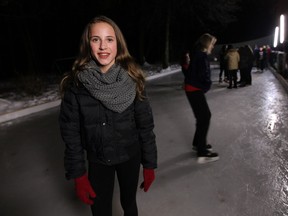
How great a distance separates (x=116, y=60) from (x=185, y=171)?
2214mm

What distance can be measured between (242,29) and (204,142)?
118ft

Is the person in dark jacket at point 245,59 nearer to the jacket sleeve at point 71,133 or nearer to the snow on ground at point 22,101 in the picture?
the snow on ground at point 22,101

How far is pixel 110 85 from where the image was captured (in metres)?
1.88

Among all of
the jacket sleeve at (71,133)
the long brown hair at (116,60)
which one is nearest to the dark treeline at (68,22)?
the long brown hair at (116,60)

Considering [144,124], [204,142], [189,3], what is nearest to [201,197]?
[204,142]

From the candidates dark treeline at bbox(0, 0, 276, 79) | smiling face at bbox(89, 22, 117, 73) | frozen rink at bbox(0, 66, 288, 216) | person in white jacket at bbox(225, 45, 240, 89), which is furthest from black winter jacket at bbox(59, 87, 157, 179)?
dark treeline at bbox(0, 0, 276, 79)

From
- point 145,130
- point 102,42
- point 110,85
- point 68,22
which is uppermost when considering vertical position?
point 68,22

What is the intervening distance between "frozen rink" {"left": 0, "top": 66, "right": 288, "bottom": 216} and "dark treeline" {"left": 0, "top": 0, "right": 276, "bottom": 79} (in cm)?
1192

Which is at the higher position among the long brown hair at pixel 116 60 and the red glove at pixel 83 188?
the long brown hair at pixel 116 60

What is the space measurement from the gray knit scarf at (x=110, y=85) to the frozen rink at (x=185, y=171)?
1.44m

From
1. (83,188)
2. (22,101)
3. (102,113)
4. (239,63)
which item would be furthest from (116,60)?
(239,63)

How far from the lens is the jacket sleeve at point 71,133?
1867 mm

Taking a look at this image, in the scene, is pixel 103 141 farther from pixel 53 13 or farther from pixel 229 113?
pixel 53 13

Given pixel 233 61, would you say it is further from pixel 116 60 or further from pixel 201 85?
pixel 116 60
